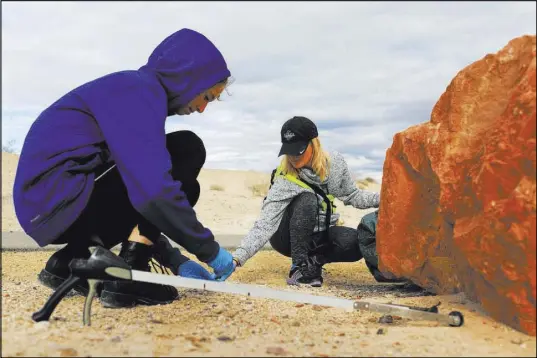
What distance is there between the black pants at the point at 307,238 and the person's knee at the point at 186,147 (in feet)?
3.10

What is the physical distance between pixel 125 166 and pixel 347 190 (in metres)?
2.07

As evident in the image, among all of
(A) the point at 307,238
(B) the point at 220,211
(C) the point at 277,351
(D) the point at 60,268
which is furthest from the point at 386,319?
(B) the point at 220,211

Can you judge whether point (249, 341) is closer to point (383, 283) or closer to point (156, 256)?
point (156, 256)

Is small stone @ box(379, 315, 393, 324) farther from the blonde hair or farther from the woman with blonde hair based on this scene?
the blonde hair

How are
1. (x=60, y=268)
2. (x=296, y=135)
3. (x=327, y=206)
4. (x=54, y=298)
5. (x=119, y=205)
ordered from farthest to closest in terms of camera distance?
(x=327, y=206)
(x=296, y=135)
(x=60, y=268)
(x=119, y=205)
(x=54, y=298)

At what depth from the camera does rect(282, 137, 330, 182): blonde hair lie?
4.33 metres

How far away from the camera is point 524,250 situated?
2488mm

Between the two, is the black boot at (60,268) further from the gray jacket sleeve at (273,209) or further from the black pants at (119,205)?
the gray jacket sleeve at (273,209)

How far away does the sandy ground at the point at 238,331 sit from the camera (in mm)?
2432

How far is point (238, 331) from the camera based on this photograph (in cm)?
282

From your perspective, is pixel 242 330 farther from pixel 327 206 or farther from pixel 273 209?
pixel 327 206

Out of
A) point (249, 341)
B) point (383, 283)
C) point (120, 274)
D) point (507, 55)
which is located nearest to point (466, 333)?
point (249, 341)

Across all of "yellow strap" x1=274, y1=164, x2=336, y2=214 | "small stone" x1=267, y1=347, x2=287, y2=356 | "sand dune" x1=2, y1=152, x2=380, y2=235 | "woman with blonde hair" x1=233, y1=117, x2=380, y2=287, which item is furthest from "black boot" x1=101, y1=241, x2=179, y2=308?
"sand dune" x1=2, y1=152, x2=380, y2=235

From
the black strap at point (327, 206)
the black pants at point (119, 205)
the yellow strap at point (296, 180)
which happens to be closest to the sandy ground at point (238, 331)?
the black pants at point (119, 205)
